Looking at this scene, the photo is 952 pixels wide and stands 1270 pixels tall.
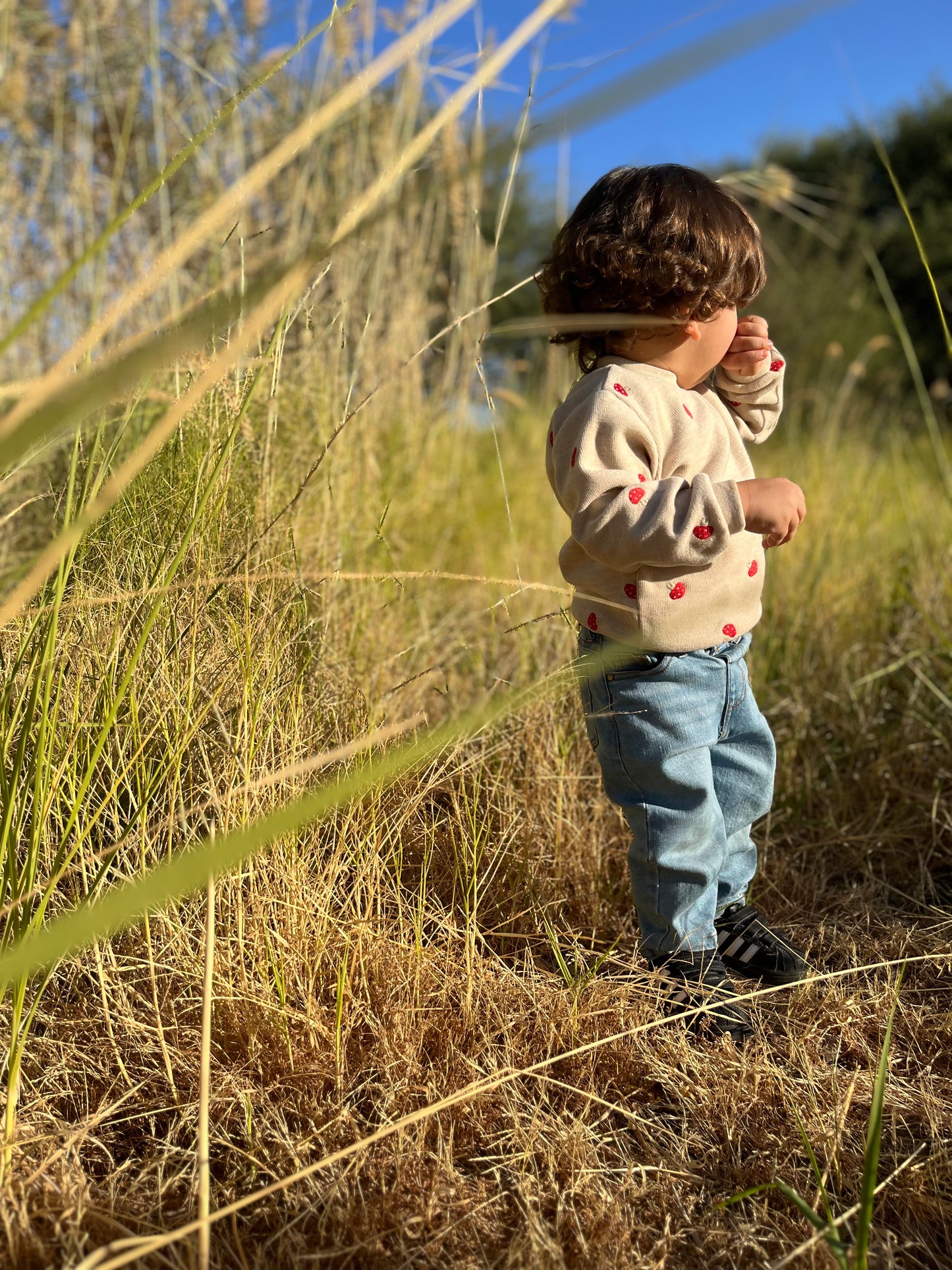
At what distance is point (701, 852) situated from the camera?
3.95ft

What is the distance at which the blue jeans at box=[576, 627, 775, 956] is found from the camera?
3.81 feet

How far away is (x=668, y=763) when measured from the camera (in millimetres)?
1160

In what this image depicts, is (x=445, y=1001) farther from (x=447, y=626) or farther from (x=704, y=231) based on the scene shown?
(x=447, y=626)

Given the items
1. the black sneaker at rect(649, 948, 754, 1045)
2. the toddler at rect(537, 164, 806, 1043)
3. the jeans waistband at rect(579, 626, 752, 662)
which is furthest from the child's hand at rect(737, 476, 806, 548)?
the black sneaker at rect(649, 948, 754, 1045)

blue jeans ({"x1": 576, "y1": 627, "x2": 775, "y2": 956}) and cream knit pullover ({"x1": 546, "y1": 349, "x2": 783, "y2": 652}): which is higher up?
cream knit pullover ({"x1": 546, "y1": 349, "x2": 783, "y2": 652})

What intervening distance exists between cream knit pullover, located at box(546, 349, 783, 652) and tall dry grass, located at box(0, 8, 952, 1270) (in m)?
0.09

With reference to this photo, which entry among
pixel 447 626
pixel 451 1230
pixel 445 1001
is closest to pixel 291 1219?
pixel 451 1230

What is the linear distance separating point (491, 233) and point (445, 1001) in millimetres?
5805

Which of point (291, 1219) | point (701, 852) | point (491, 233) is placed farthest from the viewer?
point (491, 233)

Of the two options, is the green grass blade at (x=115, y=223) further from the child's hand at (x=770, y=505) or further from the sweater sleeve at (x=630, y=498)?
the child's hand at (x=770, y=505)

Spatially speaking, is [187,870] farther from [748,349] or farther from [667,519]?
[748,349]

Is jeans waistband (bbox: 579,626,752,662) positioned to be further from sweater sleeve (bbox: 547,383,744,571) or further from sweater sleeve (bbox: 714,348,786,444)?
sweater sleeve (bbox: 714,348,786,444)

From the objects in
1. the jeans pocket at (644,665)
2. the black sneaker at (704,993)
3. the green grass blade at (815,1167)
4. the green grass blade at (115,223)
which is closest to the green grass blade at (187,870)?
the green grass blade at (115,223)

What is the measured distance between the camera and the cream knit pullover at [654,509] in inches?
41.3
